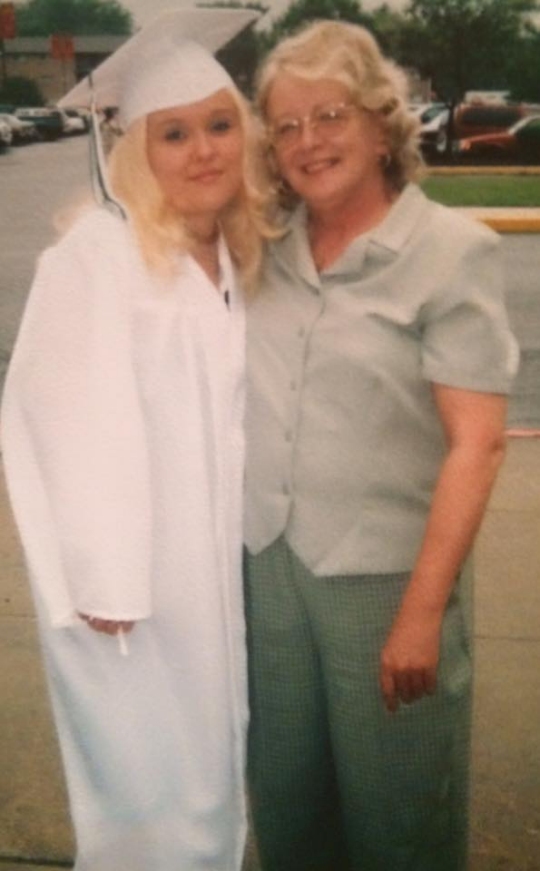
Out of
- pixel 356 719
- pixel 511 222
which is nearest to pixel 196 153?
pixel 356 719

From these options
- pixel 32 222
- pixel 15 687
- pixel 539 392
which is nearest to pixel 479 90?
pixel 32 222

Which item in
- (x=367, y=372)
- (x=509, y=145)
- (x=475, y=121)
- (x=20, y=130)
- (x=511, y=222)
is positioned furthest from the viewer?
(x=20, y=130)

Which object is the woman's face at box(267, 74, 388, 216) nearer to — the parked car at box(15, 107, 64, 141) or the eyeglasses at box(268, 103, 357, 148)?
the eyeglasses at box(268, 103, 357, 148)

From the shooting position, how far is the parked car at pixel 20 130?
132 feet

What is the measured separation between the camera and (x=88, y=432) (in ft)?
6.96

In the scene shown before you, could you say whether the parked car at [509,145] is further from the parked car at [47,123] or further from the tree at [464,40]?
the parked car at [47,123]

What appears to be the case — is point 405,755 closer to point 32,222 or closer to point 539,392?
point 539,392

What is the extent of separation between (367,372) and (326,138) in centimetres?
41

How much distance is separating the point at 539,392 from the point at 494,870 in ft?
15.1

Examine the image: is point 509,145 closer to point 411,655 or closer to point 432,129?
point 432,129

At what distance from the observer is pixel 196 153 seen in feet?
7.28

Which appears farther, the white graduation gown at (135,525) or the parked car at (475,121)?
the parked car at (475,121)

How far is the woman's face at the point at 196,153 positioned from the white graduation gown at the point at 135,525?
112 mm

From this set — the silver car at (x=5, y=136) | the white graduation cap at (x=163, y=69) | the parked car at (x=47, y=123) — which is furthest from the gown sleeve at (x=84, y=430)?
the parked car at (x=47, y=123)
